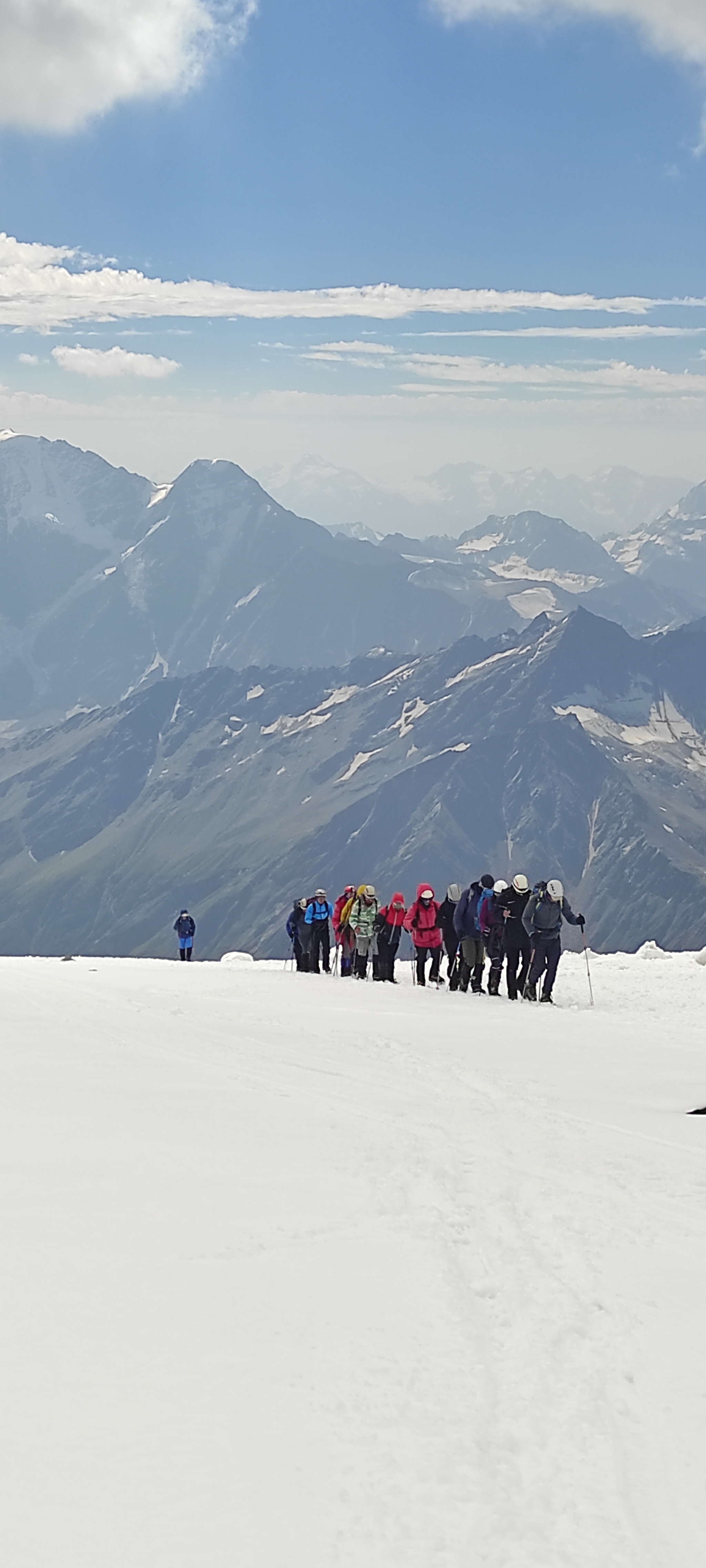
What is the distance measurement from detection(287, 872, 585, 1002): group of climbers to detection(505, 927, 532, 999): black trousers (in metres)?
0.02

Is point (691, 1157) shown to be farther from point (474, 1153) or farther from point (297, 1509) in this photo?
point (297, 1509)

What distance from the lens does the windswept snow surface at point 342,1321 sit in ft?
16.9

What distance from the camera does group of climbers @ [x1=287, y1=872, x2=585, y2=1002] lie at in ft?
76.0

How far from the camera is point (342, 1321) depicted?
268 inches

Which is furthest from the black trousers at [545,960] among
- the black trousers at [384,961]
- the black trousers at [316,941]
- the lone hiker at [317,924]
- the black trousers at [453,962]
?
the black trousers at [316,941]

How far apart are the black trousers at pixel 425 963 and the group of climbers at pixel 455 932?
23mm

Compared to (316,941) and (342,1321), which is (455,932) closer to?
(316,941)

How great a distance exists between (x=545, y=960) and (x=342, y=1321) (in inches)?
669

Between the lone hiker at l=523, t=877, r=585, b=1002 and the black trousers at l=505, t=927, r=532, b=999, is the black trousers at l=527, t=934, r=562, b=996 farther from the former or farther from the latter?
the black trousers at l=505, t=927, r=532, b=999

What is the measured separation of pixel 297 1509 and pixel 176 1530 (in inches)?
19.9

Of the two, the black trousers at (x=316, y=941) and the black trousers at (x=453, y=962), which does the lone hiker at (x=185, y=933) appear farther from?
the black trousers at (x=453, y=962)

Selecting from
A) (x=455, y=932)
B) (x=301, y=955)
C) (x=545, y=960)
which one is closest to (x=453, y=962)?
Result: (x=455, y=932)

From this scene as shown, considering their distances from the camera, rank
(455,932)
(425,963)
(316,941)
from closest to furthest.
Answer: (455,932)
(425,963)
(316,941)

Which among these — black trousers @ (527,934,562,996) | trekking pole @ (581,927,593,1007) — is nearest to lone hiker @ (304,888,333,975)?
trekking pole @ (581,927,593,1007)
